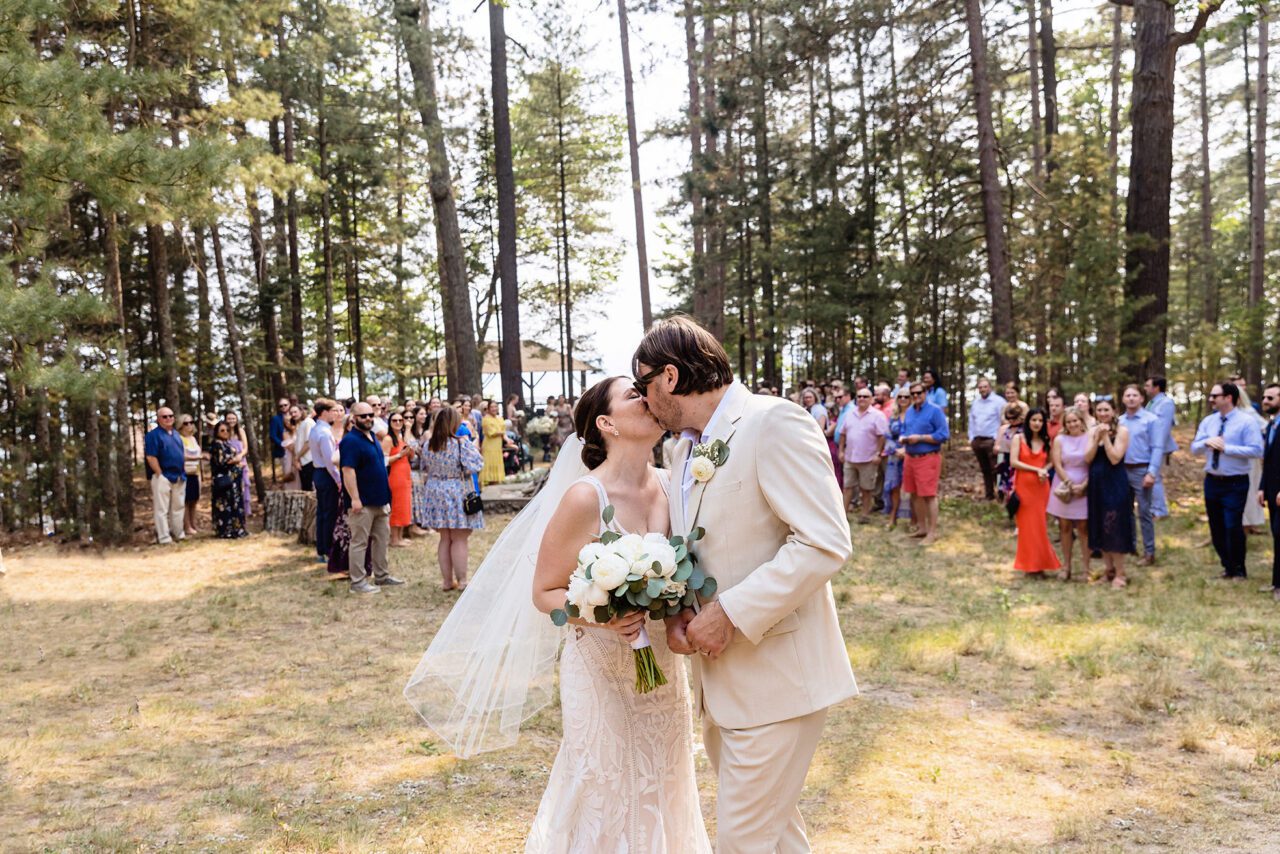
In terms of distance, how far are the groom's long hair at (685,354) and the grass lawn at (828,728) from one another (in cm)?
264

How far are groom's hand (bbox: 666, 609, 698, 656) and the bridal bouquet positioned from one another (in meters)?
0.03

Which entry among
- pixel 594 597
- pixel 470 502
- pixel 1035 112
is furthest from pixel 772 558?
pixel 1035 112

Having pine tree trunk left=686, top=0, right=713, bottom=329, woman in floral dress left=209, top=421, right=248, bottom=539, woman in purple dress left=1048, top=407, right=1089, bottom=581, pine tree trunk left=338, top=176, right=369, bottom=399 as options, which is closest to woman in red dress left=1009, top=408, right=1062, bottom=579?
woman in purple dress left=1048, top=407, right=1089, bottom=581

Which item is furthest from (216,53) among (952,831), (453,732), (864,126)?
(952,831)

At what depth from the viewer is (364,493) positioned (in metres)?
10.4

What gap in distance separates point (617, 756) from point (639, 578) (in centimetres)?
96

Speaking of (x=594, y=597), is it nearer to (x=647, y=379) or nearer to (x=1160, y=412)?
(x=647, y=379)

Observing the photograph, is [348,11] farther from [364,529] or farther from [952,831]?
[952,831]

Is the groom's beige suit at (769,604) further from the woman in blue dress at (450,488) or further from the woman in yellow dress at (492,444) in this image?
the woman in yellow dress at (492,444)

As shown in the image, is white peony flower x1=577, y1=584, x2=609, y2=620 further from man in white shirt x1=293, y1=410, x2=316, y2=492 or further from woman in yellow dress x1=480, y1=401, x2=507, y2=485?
woman in yellow dress x1=480, y1=401, x2=507, y2=485

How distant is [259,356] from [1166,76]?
60.0ft

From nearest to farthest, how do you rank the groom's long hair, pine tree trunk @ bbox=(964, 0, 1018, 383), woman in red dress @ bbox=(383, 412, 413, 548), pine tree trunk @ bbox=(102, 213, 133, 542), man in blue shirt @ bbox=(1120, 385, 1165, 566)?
the groom's long hair
man in blue shirt @ bbox=(1120, 385, 1165, 566)
woman in red dress @ bbox=(383, 412, 413, 548)
pine tree trunk @ bbox=(102, 213, 133, 542)
pine tree trunk @ bbox=(964, 0, 1018, 383)

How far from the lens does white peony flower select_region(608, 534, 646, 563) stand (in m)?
2.86

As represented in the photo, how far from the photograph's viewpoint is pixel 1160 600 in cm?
930
